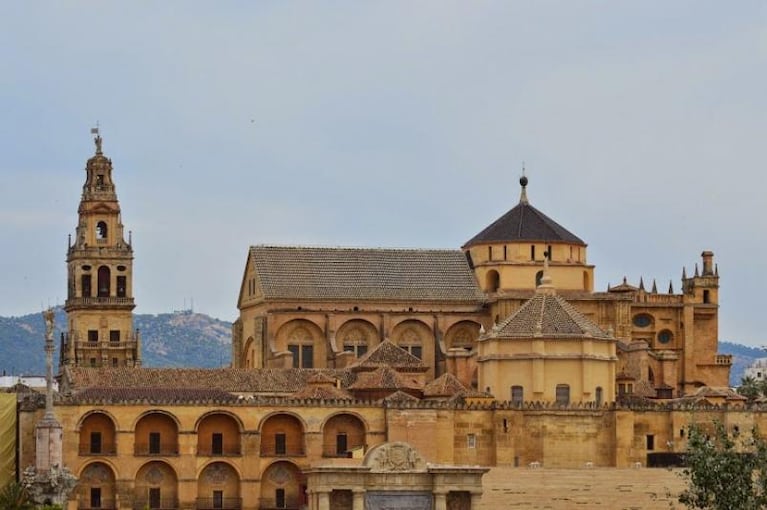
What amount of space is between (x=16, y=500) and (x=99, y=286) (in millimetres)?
52496

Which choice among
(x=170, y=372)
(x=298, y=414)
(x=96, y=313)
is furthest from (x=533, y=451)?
(x=96, y=313)

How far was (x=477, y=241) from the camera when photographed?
12088 centimetres

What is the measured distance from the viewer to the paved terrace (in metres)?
93.4

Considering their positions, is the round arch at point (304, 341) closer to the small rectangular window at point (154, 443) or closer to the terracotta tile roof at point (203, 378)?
the terracotta tile roof at point (203, 378)

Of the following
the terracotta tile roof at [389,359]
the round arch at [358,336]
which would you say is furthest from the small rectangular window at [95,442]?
the round arch at [358,336]

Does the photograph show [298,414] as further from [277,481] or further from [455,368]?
[455,368]

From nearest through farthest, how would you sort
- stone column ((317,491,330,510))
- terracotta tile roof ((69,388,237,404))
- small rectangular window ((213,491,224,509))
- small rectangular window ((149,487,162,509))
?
1. stone column ((317,491,330,510))
2. small rectangular window ((149,487,162,509))
3. terracotta tile roof ((69,388,237,404))
4. small rectangular window ((213,491,224,509))

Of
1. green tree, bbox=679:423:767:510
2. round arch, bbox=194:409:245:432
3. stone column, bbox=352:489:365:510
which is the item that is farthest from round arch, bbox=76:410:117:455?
green tree, bbox=679:423:767:510

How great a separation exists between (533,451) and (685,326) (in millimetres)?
20358

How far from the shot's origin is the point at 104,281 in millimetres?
126812

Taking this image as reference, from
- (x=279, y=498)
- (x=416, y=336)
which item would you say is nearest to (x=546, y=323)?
(x=416, y=336)

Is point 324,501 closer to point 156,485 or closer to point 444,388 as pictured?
point 156,485

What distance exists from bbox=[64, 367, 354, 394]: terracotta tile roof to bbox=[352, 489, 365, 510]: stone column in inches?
973

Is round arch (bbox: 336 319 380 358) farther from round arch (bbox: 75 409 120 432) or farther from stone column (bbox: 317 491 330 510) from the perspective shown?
stone column (bbox: 317 491 330 510)
